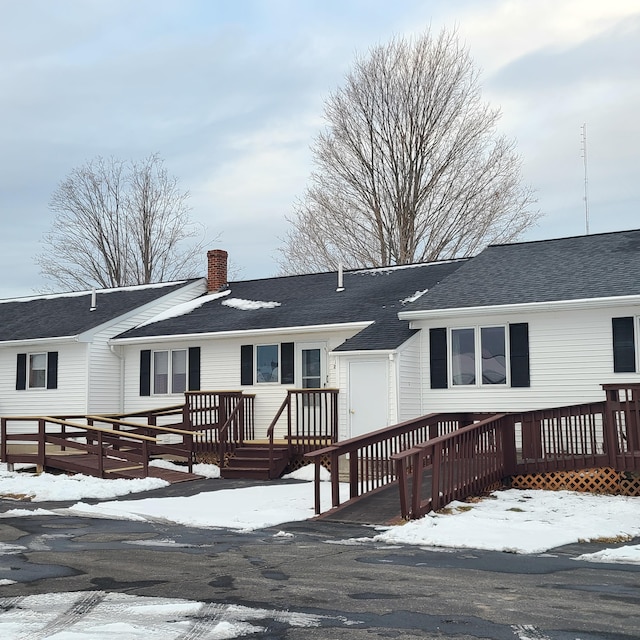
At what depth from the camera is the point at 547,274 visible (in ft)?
61.9

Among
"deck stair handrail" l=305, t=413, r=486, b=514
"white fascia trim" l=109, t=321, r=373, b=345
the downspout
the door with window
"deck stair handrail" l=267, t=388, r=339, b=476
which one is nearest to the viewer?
"deck stair handrail" l=305, t=413, r=486, b=514

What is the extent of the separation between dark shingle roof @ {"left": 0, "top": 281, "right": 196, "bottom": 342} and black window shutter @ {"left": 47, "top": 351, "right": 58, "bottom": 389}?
654 mm

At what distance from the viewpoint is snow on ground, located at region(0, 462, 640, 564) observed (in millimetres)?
10648

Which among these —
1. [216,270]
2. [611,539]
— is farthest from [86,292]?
[611,539]

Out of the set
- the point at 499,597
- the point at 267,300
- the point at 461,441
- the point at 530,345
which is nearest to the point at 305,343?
the point at 267,300

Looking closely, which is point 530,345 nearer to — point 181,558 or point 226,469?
point 226,469

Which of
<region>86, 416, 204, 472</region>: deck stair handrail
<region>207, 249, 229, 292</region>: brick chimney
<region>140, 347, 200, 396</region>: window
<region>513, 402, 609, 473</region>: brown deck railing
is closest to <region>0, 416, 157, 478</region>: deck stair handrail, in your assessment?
<region>86, 416, 204, 472</region>: deck stair handrail

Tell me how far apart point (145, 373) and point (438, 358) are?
9629 mm

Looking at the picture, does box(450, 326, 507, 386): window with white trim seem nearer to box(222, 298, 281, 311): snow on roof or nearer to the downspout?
box(222, 298, 281, 311): snow on roof

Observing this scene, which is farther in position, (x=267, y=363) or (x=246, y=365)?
(x=246, y=365)

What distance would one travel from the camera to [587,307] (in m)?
16.7

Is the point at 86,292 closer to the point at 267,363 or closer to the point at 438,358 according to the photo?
the point at 267,363

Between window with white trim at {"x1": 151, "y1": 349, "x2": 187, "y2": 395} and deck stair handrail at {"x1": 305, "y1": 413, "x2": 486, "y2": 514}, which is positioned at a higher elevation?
window with white trim at {"x1": 151, "y1": 349, "x2": 187, "y2": 395}

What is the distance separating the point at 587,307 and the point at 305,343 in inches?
289
